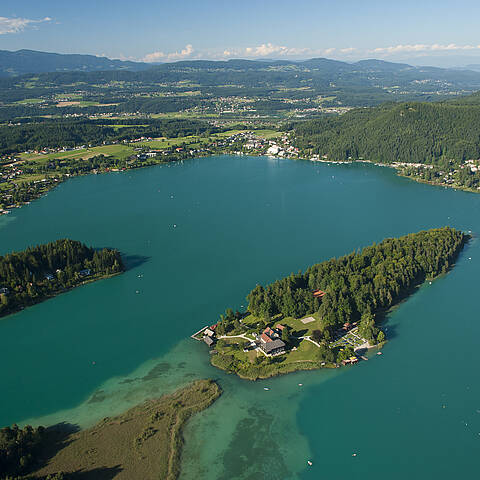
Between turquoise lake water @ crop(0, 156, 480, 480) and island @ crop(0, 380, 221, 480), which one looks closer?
island @ crop(0, 380, 221, 480)

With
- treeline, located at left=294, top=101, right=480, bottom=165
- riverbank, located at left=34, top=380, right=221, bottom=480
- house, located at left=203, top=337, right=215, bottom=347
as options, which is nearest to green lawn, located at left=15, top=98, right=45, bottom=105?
treeline, located at left=294, top=101, right=480, bottom=165

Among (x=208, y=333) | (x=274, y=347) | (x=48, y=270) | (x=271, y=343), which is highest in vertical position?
(x=48, y=270)

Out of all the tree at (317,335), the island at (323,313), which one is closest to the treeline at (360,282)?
the island at (323,313)

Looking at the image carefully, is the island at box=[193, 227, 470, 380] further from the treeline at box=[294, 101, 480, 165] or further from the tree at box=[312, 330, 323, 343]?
the treeline at box=[294, 101, 480, 165]

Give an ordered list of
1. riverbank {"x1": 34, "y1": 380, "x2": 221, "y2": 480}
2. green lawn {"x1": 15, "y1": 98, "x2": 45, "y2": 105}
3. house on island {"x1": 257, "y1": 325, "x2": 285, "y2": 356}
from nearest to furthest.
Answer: riverbank {"x1": 34, "y1": 380, "x2": 221, "y2": 480} → house on island {"x1": 257, "y1": 325, "x2": 285, "y2": 356} → green lawn {"x1": 15, "y1": 98, "x2": 45, "y2": 105}

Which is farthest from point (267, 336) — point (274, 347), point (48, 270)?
point (48, 270)

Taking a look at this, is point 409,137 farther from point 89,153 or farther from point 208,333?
point 208,333
